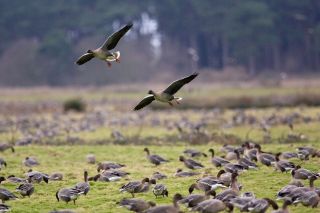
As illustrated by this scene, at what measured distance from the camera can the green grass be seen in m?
14.6

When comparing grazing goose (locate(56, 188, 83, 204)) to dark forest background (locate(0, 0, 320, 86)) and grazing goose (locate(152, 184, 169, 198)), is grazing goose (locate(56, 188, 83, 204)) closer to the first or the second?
grazing goose (locate(152, 184, 169, 198))

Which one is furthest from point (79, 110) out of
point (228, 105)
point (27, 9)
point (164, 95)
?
point (27, 9)

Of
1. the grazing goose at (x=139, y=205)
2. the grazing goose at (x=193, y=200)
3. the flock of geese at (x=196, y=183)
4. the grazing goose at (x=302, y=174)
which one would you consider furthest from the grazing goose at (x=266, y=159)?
the grazing goose at (x=139, y=205)

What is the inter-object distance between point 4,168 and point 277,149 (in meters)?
9.26

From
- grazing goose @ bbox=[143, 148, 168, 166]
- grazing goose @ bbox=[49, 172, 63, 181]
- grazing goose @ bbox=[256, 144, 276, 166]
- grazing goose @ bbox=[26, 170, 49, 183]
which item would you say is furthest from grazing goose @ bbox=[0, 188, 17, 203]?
grazing goose @ bbox=[256, 144, 276, 166]

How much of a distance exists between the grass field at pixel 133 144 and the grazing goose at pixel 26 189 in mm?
164

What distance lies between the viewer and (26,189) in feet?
50.3

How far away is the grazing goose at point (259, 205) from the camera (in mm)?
12055

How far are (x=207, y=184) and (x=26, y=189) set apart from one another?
13.5 feet

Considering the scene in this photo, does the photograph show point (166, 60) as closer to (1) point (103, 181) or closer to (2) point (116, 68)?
(2) point (116, 68)

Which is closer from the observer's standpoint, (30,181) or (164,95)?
(164,95)

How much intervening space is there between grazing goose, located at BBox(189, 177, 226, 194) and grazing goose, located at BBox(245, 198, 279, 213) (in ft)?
7.69

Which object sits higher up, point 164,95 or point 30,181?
point 164,95

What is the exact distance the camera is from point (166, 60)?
9456 centimetres
